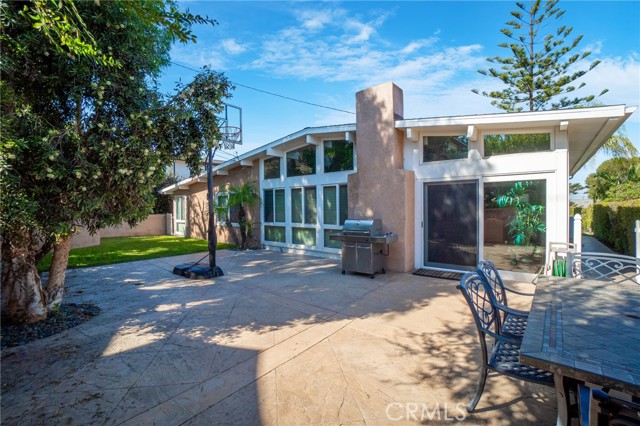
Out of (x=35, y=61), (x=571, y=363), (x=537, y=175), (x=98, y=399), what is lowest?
(x=98, y=399)

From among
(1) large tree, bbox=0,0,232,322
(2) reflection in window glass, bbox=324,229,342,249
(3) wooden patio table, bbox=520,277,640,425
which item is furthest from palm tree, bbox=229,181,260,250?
(3) wooden patio table, bbox=520,277,640,425

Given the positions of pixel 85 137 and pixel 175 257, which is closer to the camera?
pixel 85 137

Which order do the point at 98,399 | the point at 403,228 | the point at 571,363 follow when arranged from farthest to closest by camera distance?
the point at 403,228, the point at 98,399, the point at 571,363

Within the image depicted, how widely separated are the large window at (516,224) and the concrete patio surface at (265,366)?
197 centimetres

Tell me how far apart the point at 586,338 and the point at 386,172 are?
5606mm

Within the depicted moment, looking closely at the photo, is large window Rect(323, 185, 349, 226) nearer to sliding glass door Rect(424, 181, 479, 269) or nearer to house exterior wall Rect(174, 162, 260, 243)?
sliding glass door Rect(424, 181, 479, 269)

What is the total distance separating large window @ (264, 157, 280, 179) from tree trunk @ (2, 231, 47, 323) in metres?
7.46

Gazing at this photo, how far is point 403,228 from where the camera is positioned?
6.93 metres

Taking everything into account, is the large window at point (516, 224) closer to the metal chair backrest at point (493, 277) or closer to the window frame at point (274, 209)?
the metal chair backrest at point (493, 277)

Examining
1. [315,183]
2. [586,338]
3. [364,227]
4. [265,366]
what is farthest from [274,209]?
[586,338]

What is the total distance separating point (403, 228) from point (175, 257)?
7328mm

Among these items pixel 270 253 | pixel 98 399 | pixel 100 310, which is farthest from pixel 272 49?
pixel 98 399

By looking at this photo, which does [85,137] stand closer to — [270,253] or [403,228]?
[403,228]

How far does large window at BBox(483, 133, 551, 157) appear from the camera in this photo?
593cm
